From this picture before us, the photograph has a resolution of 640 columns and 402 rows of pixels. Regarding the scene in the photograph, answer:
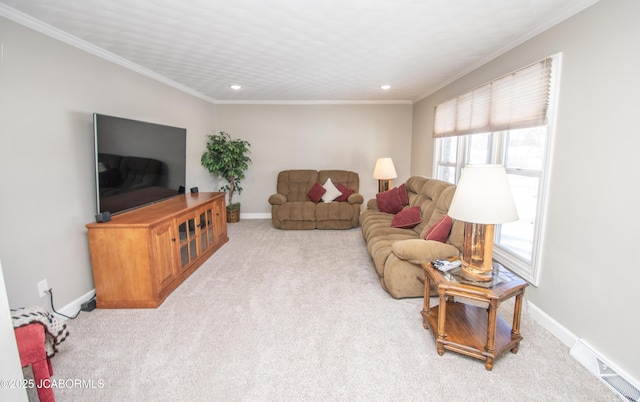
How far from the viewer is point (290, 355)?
2.02 m

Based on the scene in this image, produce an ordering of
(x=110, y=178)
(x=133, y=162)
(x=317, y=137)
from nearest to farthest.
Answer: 1. (x=110, y=178)
2. (x=133, y=162)
3. (x=317, y=137)

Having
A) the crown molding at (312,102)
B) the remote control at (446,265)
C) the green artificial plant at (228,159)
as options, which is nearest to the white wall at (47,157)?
the green artificial plant at (228,159)

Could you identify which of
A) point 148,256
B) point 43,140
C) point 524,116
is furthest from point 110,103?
point 524,116

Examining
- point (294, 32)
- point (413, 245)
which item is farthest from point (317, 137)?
point (413, 245)

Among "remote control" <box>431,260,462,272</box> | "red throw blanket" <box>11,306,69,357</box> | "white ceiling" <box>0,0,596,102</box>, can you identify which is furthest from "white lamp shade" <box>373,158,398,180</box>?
"red throw blanket" <box>11,306,69,357</box>

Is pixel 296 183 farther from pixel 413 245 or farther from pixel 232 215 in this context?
pixel 413 245

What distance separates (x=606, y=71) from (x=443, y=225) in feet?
4.90

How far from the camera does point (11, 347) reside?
1249 millimetres

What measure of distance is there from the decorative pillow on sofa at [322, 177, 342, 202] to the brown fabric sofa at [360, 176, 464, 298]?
59.6 inches

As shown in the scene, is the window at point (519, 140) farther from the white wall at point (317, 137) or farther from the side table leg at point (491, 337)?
the white wall at point (317, 137)

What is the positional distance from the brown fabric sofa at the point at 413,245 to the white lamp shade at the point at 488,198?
28.3 inches

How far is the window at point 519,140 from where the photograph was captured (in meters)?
2.33

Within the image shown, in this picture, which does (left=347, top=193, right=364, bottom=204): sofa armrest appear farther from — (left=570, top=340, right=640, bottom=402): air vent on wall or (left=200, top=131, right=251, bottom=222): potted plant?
(left=570, top=340, right=640, bottom=402): air vent on wall

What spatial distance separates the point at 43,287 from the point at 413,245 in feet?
9.74
